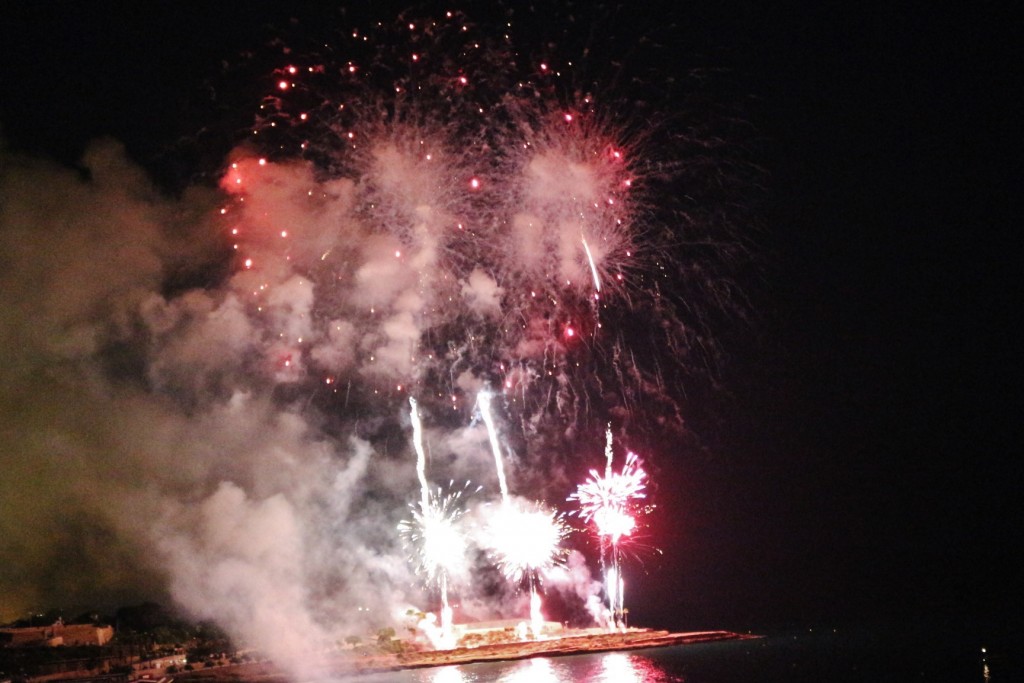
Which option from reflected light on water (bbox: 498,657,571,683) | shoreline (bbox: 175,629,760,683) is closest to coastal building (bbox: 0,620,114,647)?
shoreline (bbox: 175,629,760,683)

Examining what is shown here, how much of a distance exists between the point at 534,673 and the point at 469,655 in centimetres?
Result: 865

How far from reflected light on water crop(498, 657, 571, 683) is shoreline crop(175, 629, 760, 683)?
2.15 m

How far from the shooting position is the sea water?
32.3 m

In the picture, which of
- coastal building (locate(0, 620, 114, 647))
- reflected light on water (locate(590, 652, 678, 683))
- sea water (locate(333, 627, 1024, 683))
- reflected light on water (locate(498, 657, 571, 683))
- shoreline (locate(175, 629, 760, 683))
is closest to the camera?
reflected light on water (locate(590, 652, 678, 683))

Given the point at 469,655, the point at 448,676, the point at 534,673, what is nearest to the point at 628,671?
the point at 534,673

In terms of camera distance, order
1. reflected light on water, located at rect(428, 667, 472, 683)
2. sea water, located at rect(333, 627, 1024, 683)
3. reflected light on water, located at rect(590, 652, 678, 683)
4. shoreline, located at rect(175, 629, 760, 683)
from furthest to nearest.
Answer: shoreline, located at rect(175, 629, 760, 683) < reflected light on water, located at rect(428, 667, 472, 683) < sea water, located at rect(333, 627, 1024, 683) < reflected light on water, located at rect(590, 652, 678, 683)

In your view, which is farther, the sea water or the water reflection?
the water reflection

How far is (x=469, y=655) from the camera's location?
1716 inches

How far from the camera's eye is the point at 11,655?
38.0 m

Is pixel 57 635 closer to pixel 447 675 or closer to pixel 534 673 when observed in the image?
pixel 447 675

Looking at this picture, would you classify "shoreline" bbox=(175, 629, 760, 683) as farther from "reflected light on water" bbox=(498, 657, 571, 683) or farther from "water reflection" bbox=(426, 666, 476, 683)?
"reflected light on water" bbox=(498, 657, 571, 683)

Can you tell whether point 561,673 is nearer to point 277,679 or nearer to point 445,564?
point 445,564

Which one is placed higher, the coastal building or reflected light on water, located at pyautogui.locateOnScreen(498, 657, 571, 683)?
the coastal building

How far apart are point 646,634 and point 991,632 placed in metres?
23.3
